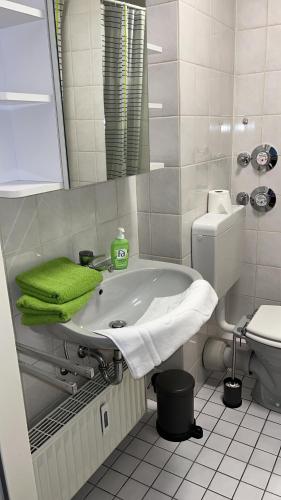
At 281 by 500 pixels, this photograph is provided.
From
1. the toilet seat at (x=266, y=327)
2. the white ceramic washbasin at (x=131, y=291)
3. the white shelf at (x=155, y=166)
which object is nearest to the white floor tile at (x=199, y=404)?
the toilet seat at (x=266, y=327)

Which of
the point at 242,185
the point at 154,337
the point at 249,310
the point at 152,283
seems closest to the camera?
the point at 154,337

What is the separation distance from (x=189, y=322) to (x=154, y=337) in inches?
5.5

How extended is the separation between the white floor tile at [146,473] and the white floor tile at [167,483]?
2cm

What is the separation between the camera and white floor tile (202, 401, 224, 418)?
79.5 inches

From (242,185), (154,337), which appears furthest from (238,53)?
(154,337)

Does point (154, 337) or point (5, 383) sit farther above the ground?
point (5, 383)

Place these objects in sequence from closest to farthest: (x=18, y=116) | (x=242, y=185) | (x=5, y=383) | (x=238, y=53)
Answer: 1. (x=5, y=383)
2. (x=18, y=116)
3. (x=238, y=53)
4. (x=242, y=185)

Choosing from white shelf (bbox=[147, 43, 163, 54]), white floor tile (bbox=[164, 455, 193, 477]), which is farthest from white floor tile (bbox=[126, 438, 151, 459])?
white shelf (bbox=[147, 43, 163, 54])

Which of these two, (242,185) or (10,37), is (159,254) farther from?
(10,37)

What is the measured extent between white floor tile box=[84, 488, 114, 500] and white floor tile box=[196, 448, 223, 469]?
399 millimetres

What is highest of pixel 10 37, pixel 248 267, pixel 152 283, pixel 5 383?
pixel 10 37

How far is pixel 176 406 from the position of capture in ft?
5.83

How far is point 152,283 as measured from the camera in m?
1.61

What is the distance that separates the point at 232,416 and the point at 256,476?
37cm
